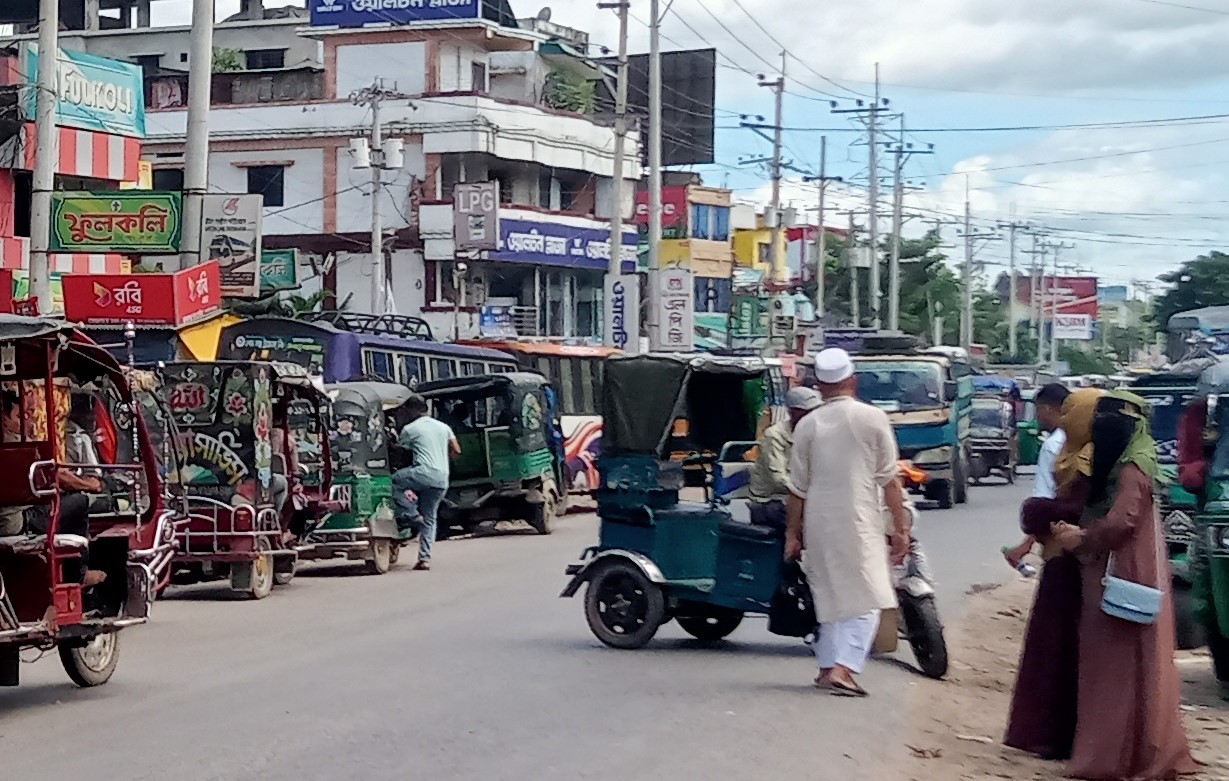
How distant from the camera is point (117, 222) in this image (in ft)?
83.6

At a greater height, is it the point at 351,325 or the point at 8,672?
the point at 351,325

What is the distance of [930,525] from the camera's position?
90.9 ft

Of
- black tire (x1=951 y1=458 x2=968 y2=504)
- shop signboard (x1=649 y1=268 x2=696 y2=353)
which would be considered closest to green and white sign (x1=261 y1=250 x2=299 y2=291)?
shop signboard (x1=649 y1=268 x2=696 y2=353)

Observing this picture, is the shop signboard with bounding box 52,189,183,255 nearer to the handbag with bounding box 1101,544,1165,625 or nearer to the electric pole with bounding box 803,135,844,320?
the handbag with bounding box 1101,544,1165,625

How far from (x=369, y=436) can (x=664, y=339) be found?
75.2 ft

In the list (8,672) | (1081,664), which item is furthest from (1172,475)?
(8,672)

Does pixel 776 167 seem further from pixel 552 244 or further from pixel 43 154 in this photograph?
pixel 43 154

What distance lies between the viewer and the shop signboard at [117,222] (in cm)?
2531

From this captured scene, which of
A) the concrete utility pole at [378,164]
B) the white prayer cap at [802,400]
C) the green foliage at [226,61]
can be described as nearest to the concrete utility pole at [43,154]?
the white prayer cap at [802,400]

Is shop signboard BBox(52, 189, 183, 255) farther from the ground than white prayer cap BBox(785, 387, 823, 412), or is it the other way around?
shop signboard BBox(52, 189, 183, 255)

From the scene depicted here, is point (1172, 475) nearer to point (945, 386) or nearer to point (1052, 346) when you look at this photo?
point (945, 386)

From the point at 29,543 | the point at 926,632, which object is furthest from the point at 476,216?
the point at 29,543

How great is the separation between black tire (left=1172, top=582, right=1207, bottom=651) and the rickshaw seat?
7.42m

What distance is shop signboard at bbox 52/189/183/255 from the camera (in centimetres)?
2531
